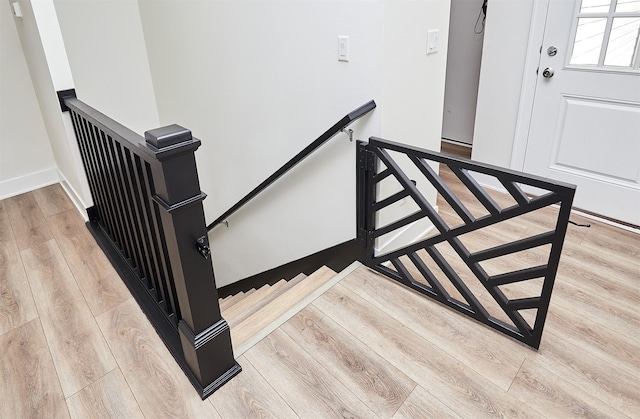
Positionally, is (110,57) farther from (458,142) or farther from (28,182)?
(458,142)

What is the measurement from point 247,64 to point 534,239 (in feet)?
5.94

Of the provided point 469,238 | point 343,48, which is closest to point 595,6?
point 469,238

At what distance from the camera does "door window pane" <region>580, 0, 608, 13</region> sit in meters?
2.42

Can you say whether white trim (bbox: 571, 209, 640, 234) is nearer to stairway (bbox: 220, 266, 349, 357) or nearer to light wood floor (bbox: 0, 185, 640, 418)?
light wood floor (bbox: 0, 185, 640, 418)

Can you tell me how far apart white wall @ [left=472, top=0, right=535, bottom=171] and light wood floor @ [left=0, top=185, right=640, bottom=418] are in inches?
46.3

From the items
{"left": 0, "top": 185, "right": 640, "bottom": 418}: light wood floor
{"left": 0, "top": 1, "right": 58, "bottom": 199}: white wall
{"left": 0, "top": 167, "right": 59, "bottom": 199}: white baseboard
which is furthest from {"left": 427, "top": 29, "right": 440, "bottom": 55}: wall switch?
{"left": 0, "top": 167, "right": 59, "bottom": 199}: white baseboard

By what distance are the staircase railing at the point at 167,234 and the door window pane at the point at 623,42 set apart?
252 centimetres

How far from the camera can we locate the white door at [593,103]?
2441mm

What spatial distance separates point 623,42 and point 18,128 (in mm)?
4015

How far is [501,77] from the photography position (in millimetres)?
2982

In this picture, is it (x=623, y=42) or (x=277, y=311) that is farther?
(x=623, y=42)

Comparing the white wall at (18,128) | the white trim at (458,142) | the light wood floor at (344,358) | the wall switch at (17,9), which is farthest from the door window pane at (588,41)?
the white wall at (18,128)

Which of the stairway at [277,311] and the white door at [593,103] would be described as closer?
the stairway at [277,311]

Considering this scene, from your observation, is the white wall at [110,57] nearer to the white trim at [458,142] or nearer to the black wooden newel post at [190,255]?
the black wooden newel post at [190,255]
